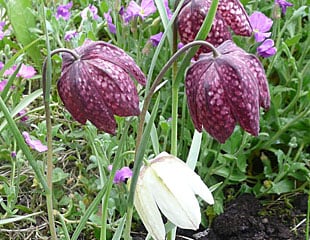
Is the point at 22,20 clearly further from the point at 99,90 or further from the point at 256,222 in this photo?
the point at 99,90

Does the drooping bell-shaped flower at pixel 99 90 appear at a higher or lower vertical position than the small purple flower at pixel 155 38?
higher

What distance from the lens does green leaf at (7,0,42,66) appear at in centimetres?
178

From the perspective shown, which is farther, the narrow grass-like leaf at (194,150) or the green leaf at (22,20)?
the green leaf at (22,20)

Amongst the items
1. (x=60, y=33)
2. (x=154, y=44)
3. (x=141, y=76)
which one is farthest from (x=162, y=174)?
(x=60, y=33)

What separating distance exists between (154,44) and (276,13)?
28 cm

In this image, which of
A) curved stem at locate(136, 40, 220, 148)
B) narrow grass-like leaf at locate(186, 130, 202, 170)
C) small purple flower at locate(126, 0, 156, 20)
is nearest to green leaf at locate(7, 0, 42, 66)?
small purple flower at locate(126, 0, 156, 20)

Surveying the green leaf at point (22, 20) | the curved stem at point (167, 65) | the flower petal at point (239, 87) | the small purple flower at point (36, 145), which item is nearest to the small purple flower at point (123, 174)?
the small purple flower at point (36, 145)

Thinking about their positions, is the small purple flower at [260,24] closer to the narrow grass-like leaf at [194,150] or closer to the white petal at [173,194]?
the narrow grass-like leaf at [194,150]

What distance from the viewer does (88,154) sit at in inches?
64.7

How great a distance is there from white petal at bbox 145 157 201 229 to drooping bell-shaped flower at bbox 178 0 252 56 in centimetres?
18

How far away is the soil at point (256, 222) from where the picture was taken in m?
1.47

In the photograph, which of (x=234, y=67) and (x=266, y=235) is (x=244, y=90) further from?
(x=266, y=235)

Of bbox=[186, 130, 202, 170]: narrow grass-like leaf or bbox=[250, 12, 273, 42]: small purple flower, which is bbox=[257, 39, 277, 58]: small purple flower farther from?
bbox=[186, 130, 202, 170]: narrow grass-like leaf

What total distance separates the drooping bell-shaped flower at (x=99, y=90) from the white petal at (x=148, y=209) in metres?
0.10
